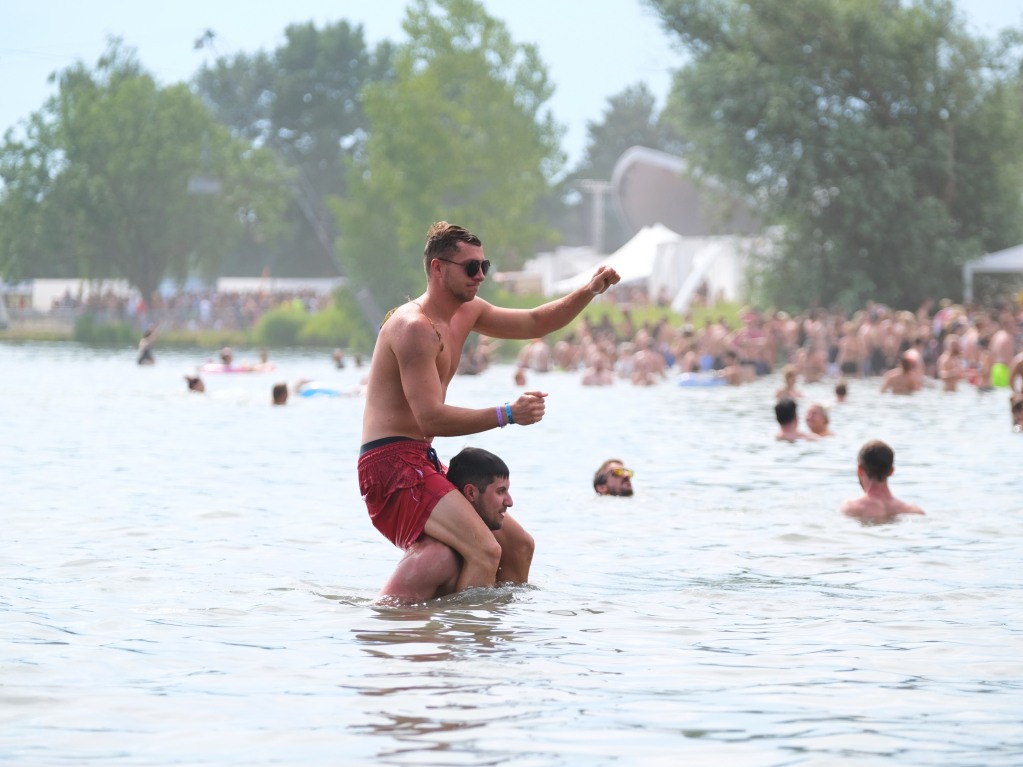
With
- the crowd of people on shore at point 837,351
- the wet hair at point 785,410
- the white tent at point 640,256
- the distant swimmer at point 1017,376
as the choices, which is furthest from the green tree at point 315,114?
the wet hair at point 785,410

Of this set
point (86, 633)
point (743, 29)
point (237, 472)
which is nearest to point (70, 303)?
point (743, 29)

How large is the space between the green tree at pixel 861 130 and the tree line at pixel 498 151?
0.06m

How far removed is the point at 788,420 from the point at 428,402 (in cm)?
1155

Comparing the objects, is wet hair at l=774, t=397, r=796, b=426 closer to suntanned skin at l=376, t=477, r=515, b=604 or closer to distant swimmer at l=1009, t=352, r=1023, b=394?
distant swimmer at l=1009, t=352, r=1023, b=394

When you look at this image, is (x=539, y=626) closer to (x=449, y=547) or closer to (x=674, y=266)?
(x=449, y=547)

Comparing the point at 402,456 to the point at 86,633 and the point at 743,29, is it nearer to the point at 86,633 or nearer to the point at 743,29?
the point at 86,633

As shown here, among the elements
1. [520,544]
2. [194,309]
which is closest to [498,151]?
[194,309]

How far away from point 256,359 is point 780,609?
161 feet

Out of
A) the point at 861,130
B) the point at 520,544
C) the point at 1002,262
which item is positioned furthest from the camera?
the point at 861,130

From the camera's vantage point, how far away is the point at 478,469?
25.9 ft

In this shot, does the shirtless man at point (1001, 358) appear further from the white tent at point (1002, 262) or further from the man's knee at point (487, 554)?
the man's knee at point (487, 554)

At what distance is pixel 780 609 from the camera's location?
8.16 m

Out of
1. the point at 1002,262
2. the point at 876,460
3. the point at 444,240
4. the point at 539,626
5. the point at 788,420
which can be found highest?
the point at 1002,262

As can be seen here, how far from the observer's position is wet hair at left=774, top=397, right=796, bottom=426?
57.7 ft
